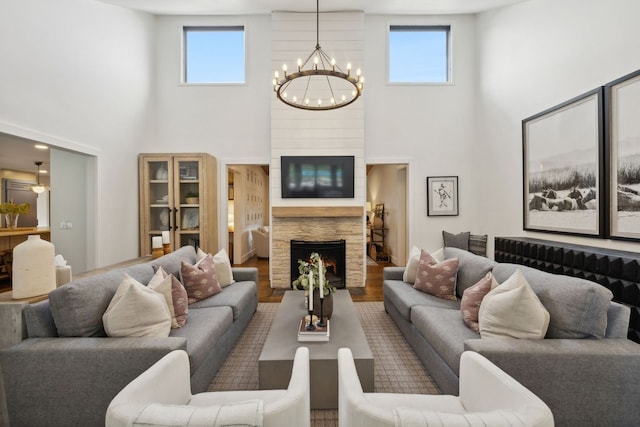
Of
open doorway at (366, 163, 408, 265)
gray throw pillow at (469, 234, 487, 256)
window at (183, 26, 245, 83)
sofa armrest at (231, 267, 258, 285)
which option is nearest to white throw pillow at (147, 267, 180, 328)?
sofa armrest at (231, 267, 258, 285)

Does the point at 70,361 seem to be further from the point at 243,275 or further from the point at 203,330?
the point at 243,275

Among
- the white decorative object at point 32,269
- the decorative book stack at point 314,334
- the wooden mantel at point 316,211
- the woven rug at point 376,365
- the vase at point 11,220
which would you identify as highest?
the wooden mantel at point 316,211

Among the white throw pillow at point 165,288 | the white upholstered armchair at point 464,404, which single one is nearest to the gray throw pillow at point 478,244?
the white upholstered armchair at point 464,404

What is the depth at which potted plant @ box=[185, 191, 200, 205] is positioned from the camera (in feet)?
14.7

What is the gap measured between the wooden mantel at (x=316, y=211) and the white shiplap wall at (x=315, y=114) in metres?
0.15

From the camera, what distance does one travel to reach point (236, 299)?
2.69 m

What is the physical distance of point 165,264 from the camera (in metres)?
2.63

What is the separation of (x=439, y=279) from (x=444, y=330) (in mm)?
881

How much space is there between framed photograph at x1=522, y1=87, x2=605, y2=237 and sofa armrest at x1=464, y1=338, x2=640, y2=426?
1.76m

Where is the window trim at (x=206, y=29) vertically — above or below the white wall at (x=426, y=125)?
above

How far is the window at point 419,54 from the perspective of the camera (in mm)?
5031

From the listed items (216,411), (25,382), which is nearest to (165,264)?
(25,382)

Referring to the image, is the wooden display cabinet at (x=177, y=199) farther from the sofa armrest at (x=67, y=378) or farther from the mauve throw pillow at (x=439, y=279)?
the mauve throw pillow at (x=439, y=279)

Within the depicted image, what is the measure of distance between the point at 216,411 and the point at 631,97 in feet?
12.3
